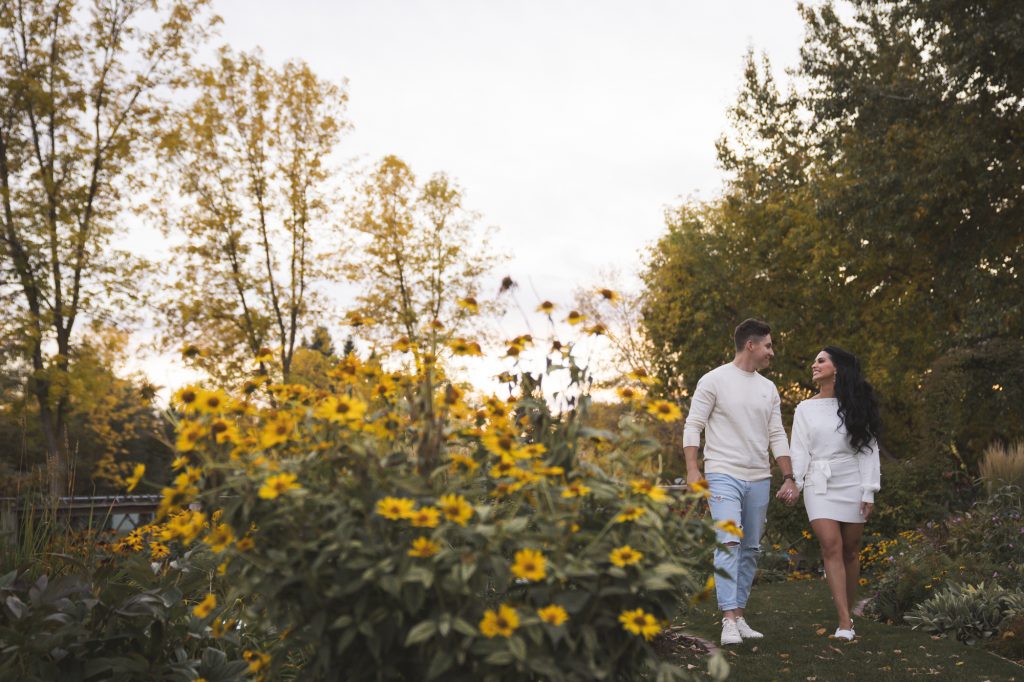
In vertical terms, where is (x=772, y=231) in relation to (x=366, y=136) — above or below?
below

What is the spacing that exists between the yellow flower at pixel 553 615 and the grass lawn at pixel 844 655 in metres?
3.05

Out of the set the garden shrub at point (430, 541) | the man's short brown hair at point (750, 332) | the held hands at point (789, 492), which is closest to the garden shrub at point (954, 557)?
the held hands at point (789, 492)

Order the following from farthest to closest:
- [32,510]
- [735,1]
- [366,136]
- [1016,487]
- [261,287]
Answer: [366,136] < [261,287] < [735,1] < [1016,487] < [32,510]

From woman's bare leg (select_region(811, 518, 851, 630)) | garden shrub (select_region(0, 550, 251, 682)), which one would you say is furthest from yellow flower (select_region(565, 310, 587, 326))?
woman's bare leg (select_region(811, 518, 851, 630))

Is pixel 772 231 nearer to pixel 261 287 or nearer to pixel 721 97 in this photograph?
pixel 721 97

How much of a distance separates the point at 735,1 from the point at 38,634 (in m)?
11.2

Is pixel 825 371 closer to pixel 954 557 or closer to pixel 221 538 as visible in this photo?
pixel 954 557

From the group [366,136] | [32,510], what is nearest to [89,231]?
[366,136]

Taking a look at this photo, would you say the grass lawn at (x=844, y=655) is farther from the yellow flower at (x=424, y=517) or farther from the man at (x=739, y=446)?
the yellow flower at (x=424, y=517)

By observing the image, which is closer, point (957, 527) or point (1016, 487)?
point (957, 527)

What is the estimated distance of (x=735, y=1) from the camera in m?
11.6

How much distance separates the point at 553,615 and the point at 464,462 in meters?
0.49

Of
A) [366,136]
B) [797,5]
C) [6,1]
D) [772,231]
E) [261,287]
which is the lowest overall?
[261,287]

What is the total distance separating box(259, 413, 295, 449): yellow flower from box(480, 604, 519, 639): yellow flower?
733 millimetres
